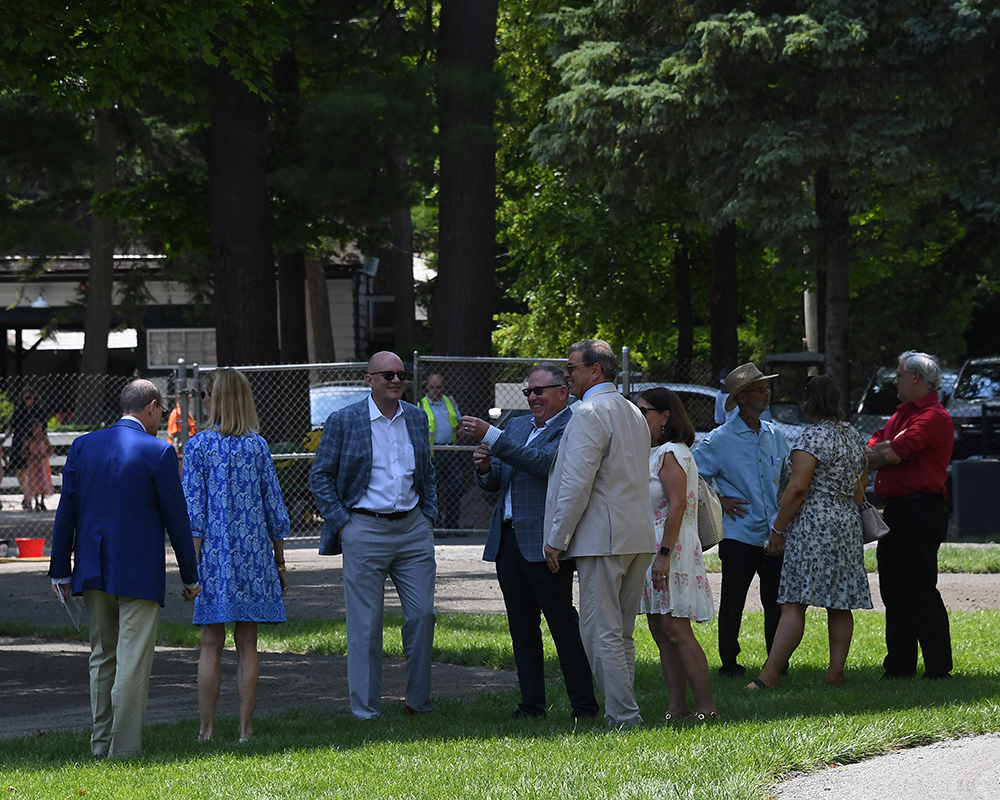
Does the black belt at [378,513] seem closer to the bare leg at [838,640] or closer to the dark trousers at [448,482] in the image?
the bare leg at [838,640]

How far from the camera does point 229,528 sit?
276 inches

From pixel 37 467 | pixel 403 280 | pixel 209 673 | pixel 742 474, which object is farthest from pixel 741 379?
pixel 403 280

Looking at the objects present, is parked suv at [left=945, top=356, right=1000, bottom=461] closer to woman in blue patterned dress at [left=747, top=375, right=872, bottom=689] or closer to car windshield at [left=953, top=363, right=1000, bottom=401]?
car windshield at [left=953, top=363, right=1000, bottom=401]

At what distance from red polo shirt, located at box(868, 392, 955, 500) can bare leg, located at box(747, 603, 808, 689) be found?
0.99 m

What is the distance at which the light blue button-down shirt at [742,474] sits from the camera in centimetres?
877

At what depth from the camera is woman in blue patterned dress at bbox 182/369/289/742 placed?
22.9 ft

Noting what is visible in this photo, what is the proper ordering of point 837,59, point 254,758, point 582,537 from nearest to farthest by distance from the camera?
point 254,758 → point 582,537 → point 837,59

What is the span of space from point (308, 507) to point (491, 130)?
5.42m

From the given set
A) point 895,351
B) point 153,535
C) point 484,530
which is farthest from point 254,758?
point 895,351

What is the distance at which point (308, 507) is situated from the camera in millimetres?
16703

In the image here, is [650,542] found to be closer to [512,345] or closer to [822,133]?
[822,133]

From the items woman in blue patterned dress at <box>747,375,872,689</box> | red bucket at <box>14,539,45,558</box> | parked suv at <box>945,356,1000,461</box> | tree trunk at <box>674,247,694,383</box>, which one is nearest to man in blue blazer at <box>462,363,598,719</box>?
woman in blue patterned dress at <box>747,375,872,689</box>

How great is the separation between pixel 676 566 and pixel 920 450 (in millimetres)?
2037

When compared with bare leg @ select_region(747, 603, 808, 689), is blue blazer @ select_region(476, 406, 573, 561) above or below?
above
